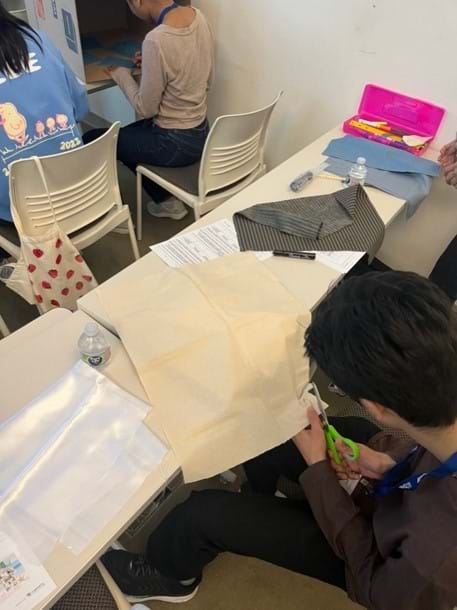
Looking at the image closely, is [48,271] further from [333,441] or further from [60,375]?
[333,441]

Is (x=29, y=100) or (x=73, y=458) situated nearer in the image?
(x=73, y=458)

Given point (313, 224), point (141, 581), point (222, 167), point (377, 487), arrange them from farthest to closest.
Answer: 1. point (222, 167)
2. point (313, 224)
3. point (141, 581)
4. point (377, 487)

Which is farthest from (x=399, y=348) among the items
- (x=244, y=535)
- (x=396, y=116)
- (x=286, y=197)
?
(x=396, y=116)

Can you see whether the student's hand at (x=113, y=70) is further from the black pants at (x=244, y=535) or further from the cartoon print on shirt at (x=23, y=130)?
the black pants at (x=244, y=535)

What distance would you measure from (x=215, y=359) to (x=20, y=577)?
1.63ft

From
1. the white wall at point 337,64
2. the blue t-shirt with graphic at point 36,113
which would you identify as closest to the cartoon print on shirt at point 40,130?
the blue t-shirt with graphic at point 36,113

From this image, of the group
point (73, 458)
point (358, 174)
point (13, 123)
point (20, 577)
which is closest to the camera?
point (20, 577)

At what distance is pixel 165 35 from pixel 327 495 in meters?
1.77

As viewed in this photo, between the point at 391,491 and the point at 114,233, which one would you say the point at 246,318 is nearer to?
the point at 391,491

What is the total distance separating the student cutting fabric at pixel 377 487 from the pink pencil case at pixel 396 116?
4.15ft

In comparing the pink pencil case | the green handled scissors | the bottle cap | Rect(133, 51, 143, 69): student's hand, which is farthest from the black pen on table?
Rect(133, 51, 143, 69): student's hand

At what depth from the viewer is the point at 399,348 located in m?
0.69

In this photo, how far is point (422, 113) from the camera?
181 cm

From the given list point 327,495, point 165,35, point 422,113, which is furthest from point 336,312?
point 165,35
